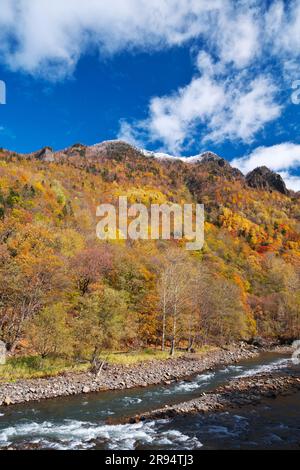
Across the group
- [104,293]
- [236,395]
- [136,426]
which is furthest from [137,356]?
[136,426]

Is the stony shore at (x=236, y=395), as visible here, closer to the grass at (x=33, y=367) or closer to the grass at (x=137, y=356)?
the grass at (x=137, y=356)

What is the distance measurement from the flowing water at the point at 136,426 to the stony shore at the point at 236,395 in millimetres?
1021

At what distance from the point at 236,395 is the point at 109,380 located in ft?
38.2

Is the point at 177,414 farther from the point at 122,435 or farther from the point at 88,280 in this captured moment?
the point at 88,280

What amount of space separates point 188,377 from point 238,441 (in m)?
19.7

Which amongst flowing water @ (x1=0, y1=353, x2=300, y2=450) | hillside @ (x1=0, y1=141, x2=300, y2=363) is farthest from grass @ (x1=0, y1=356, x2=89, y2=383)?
flowing water @ (x1=0, y1=353, x2=300, y2=450)

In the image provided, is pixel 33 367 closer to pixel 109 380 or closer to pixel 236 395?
pixel 109 380

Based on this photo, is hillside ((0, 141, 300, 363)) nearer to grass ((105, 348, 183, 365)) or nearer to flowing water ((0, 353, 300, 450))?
grass ((105, 348, 183, 365))

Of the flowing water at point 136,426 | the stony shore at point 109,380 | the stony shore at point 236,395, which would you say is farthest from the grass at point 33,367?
the stony shore at point 236,395

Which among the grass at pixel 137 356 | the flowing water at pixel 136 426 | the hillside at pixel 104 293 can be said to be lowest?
the grass at pixel 137 356

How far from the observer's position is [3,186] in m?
113

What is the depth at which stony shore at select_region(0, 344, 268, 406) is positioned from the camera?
28.1m

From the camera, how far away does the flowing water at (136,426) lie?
62.7ft

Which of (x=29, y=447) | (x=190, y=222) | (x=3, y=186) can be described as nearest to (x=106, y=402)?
(x=29, y=447)
